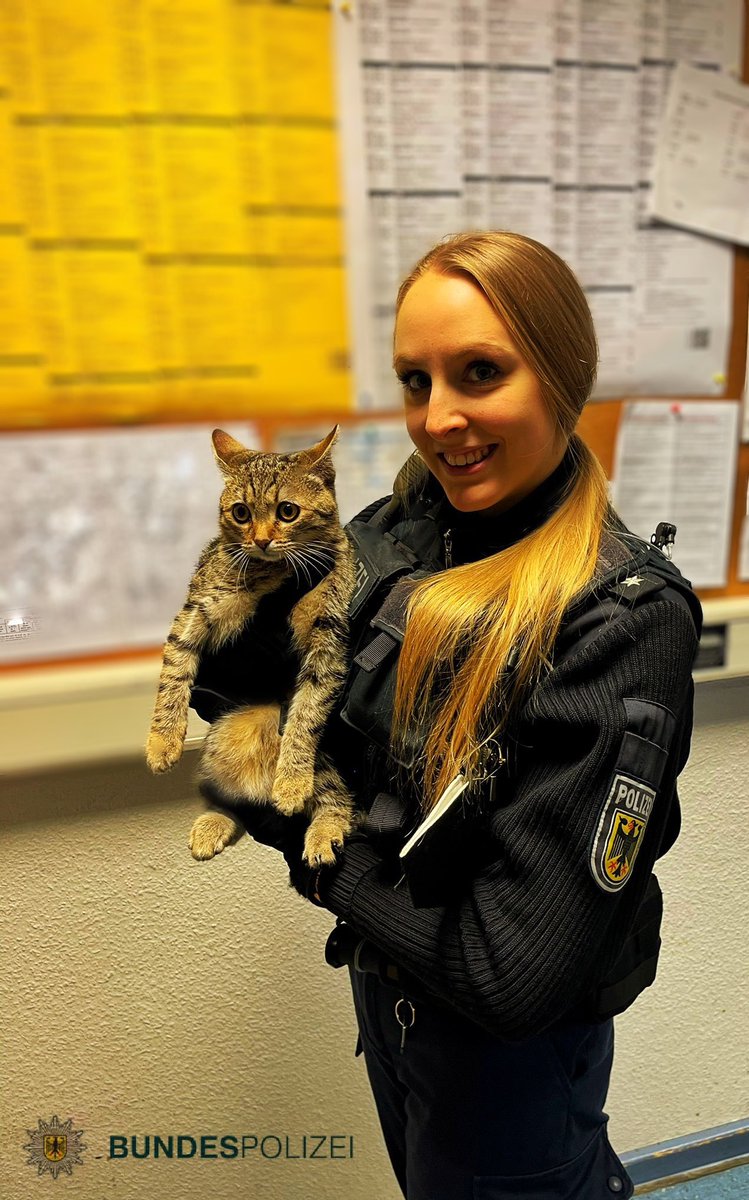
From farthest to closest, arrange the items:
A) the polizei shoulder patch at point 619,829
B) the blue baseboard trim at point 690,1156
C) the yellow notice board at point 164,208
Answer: the blue baseboard trim at point 690,1156, the yellow notice board at point 164,208, the polizei shoulder patch at point 619,829

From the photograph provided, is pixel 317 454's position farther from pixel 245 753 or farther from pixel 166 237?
pixel 166 237

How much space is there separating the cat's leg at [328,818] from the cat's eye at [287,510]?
0.23 meters

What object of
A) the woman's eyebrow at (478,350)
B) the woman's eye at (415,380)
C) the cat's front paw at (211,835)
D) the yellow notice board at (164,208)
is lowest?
the cat's front paw at (211,835)

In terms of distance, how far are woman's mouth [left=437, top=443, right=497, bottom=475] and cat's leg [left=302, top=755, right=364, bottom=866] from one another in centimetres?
30

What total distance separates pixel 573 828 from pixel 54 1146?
1.06m

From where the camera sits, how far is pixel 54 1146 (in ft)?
3.77

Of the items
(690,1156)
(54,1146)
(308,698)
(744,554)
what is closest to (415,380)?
(308,698)

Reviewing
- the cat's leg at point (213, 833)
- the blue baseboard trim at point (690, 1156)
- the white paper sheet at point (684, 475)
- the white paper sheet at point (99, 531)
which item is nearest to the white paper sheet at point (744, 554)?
the white paper sheet at point (684, 475)

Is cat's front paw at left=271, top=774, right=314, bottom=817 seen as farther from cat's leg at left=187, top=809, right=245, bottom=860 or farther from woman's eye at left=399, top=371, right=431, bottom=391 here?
woman's eye at left=399, top=371, right=431, bottom=391

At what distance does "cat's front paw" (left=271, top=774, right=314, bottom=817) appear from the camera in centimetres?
67

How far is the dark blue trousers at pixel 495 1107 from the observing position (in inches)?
28.9

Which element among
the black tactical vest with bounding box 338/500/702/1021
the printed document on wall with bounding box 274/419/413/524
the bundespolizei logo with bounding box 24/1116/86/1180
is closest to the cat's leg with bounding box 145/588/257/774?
the black tactical vest with bounding box 338/500/702/1021

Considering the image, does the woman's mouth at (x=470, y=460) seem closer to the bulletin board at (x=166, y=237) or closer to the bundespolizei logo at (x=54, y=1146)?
the bulletin board at (x=166, y=237)

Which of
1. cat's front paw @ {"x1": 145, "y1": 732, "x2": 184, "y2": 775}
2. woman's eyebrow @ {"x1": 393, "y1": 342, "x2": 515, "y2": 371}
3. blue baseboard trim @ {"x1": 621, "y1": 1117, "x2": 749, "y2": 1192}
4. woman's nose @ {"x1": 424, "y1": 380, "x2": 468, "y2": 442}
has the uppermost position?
woman's eyebrow @ {"x1": 393, "y1": 342, "x2": 515, "y2": 371}
